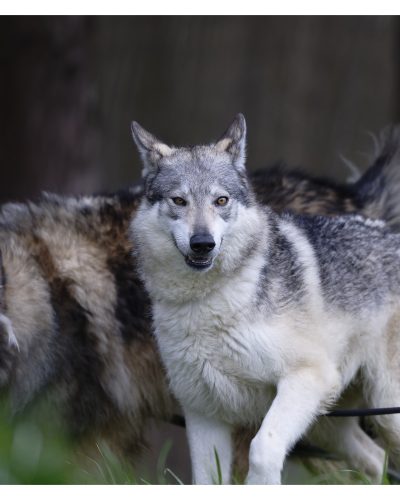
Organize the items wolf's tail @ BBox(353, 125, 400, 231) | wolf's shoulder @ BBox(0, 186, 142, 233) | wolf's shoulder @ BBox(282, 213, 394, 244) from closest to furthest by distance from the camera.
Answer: wolf's shoulder @ BBox(282, 213, 394, 244) < wolf's shoulder @ BBox(0, 186, 142, 233) < wolf's tail @ BBox(353, 125, 400, 231)

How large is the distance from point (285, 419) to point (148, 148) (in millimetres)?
1463

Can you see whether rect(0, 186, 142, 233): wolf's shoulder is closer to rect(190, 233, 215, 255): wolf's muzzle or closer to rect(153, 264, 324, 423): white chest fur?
rect(153, 264, 324, 423): white chest fur

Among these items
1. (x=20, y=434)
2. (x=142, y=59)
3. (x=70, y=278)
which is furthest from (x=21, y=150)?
(x=20, y=434)

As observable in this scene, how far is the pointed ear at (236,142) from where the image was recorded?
4215mm

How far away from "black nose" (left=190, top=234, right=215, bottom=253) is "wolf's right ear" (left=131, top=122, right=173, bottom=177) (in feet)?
2.11

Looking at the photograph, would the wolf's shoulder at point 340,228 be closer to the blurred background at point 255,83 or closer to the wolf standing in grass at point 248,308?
the wolf standing in grass at point 248,308

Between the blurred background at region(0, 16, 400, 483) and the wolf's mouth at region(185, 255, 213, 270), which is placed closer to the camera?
the wolf's mouth at region(185, 255, 213, 270)

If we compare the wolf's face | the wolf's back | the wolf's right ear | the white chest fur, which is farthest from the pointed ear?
the wolf's back

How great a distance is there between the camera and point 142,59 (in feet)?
34.1

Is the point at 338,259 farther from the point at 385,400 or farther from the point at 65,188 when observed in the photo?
the point at 65,188

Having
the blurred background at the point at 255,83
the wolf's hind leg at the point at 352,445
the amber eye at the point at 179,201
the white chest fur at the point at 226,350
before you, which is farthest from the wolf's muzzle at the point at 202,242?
the blurred background at the point at 255,83

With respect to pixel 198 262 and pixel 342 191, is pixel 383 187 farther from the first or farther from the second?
pixel 198 262

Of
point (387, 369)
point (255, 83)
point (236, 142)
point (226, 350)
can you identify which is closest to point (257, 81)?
point (255, 83)

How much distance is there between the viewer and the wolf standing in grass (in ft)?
12.7
